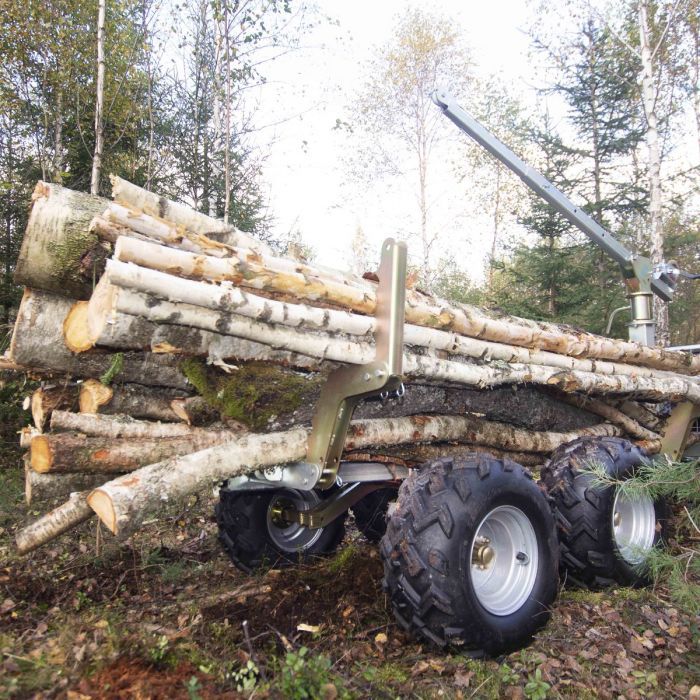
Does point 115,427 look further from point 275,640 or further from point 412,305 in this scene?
point 412,305

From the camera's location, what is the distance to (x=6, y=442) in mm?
7785

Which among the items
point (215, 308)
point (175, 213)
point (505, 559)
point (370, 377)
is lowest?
point (505, 559)

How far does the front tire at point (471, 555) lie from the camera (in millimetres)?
2740

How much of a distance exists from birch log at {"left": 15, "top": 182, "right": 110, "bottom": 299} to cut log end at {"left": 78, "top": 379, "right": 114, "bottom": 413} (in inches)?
26.5

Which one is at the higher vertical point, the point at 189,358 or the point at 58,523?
the point at 189,358

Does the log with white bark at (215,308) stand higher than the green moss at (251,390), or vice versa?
the log with white bark at (215,308)

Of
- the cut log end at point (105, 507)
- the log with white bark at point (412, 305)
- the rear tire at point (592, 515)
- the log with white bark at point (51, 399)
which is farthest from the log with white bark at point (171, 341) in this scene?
the rear tire at point (592, 515)

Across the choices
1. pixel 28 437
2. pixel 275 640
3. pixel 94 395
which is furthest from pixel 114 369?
pixel 275 640

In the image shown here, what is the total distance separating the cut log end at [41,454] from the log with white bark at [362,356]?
3.26 feet

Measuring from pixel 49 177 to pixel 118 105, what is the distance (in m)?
2.36

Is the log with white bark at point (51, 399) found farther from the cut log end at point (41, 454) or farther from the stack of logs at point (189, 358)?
the cut log end at point (41, 454)

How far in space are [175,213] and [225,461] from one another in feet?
4.66

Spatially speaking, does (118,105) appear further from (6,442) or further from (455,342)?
(455,342)

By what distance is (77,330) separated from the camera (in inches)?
111
